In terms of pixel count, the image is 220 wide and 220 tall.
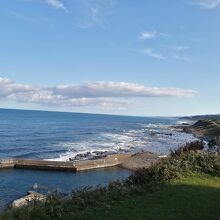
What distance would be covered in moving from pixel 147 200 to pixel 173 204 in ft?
3.25

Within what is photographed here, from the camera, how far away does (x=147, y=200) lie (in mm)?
15047

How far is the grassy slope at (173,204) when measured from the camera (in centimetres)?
1312

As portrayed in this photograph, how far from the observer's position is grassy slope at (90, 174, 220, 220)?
1312 centimetres

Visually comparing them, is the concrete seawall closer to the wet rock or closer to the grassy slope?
the wet rock

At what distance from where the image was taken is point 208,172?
2156cm

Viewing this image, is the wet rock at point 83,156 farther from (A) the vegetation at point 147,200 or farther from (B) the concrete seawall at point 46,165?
(A) the vegetation at point 147,200

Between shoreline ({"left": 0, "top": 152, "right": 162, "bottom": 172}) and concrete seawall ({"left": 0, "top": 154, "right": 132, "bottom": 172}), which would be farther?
shoreline ({"left": 0, "top": 152, "right": 162, "bottom": 172})

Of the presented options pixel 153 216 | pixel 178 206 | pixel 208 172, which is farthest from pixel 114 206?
pixel 208 172

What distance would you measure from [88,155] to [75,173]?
16237 mm

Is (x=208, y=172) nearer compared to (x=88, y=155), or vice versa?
(x=208, y=172)

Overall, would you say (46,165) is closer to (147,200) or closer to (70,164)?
(70,164)

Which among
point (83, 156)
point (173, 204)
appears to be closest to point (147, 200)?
point (173, 204)

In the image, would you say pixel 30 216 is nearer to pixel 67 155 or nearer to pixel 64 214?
pixel 64 214

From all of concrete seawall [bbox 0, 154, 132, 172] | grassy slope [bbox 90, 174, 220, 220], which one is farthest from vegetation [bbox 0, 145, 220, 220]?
concrete seawall [bbox 0, 154, 132, 172]
